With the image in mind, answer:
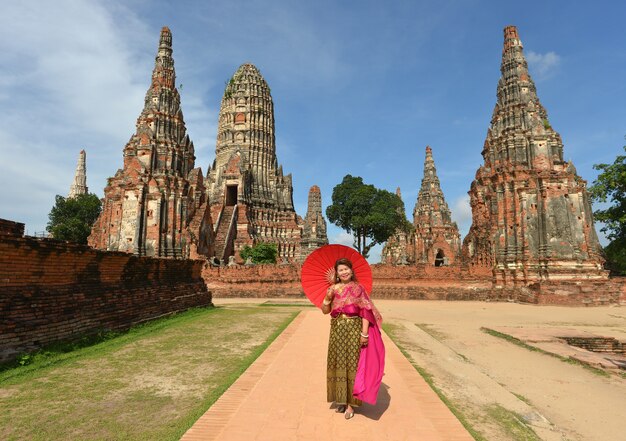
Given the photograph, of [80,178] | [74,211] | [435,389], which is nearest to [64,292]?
[435,389]

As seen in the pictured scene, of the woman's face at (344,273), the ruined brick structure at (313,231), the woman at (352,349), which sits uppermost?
the ruined brick structure at (313,231)


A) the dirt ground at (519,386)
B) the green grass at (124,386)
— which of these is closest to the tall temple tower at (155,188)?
the green grass at (124,386)

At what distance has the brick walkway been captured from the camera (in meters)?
3.27

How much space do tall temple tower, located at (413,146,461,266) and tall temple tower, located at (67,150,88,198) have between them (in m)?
56.5

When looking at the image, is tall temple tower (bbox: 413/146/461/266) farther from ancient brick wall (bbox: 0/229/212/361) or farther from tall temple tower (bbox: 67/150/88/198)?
tall temple tower (bbox: 67/150/88/198)

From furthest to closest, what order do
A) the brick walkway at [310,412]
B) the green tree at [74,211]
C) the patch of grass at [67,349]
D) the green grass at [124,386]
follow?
the green tree at [74,211] < the patch of grass at [67,349] < the green grass at [124,386] < the brick walkway at [310,412]

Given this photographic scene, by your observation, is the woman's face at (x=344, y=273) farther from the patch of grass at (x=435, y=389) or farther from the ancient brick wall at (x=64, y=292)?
the ancient brick wall at (x=64, y=292)

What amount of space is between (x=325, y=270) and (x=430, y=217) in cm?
4189

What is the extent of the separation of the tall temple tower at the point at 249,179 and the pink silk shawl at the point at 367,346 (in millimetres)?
31894

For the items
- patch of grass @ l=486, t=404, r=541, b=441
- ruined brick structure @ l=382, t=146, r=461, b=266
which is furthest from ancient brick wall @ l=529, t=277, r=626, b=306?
ruined brick structure @ l=382, t=146, r=461, b=266

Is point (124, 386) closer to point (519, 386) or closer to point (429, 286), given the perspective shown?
point (519, 386)

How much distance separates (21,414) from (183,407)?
149 centimetres

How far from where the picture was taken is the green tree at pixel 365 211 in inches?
1588

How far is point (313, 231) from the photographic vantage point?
Answer: 81.1ft
